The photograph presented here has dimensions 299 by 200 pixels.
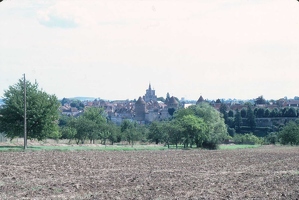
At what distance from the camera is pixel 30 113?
5828cm

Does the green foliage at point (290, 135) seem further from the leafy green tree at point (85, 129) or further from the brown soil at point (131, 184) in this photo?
the brown soil at point (131, 184)

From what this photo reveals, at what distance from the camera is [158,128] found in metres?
86.9

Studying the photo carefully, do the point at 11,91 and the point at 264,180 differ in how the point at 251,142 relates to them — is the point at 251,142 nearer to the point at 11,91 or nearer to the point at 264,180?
the point at 11,91

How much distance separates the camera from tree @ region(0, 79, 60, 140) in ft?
192

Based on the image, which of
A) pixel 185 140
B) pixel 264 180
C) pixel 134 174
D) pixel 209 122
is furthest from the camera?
pixel 209 122

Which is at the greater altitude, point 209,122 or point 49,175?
point 209,122

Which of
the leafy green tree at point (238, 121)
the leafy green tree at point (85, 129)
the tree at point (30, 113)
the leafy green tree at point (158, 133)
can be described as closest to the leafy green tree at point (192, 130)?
the leafy green tree at point (158, 133)

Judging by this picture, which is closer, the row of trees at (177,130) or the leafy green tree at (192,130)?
the leafy green tree at (192,130)

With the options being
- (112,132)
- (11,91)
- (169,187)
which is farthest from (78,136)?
(169,187)

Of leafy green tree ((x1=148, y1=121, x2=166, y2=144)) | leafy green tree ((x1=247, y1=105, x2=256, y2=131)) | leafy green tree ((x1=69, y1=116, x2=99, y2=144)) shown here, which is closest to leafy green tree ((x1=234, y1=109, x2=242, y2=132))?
leafy green tree ((x1=247, y1=105, x2=256, y2=131))

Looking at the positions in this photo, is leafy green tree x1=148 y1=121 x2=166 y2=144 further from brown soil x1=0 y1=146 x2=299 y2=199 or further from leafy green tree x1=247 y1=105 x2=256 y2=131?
leafy green tree x1=247 y1=105 x2=256 y2=131

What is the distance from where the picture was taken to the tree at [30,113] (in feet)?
192

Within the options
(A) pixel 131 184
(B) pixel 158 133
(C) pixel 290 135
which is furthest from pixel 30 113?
(C) pixel 290 135

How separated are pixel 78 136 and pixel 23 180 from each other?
75.6 meters
